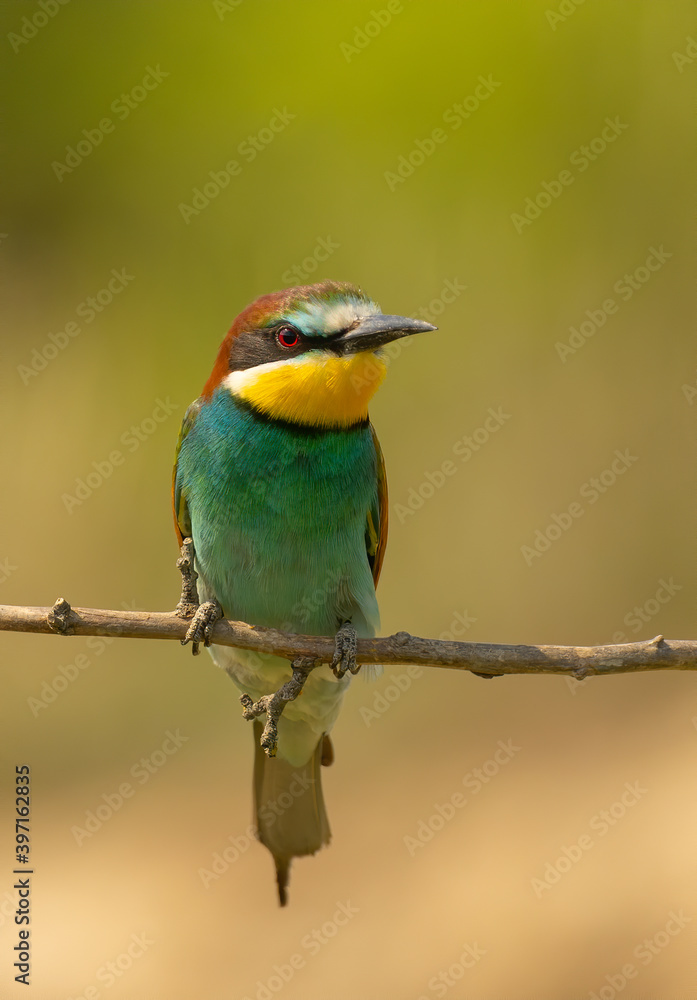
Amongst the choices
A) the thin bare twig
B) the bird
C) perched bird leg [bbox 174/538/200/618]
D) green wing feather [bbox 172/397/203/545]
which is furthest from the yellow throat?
the thin bare twig

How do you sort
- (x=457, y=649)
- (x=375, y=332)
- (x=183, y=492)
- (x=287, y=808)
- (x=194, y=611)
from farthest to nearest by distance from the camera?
(x=287, y=808) → (x=183, y=492) → (x=194, y=611) → (x=375, y=332) → (x=457, y=649)

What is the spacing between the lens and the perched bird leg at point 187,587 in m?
1.91

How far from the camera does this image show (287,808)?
2383 millimetres

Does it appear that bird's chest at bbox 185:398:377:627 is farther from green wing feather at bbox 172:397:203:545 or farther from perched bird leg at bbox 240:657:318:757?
perched bird leg at bbox 240:657:318:757

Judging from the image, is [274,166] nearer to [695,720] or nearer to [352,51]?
[352,51]

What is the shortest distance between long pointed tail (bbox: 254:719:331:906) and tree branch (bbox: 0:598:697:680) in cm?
84

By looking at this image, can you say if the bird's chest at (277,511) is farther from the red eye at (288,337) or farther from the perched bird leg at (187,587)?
the red eye at (288,337)

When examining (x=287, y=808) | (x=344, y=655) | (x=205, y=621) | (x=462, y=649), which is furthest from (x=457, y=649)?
(x=287, y=808)

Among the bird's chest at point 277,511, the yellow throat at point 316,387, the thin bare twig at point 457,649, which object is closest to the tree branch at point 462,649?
the thin bare twig at point 457,649

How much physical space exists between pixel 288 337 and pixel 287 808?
4.26 feet

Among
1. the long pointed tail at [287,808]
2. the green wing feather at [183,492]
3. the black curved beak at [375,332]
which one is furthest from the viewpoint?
the long pointed tail at [287,808]

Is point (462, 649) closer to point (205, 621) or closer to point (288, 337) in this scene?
point (205, 621)

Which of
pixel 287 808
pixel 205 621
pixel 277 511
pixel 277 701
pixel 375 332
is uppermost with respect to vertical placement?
pixel 375 332

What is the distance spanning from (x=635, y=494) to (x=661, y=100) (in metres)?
1.68
